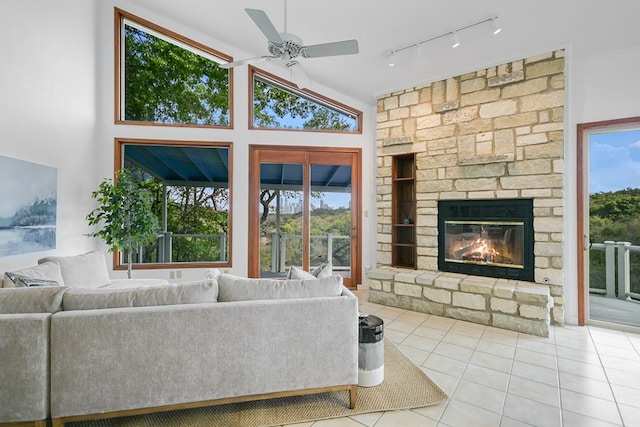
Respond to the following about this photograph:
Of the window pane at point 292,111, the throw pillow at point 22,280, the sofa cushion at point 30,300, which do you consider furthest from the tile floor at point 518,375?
the window pane at point 292,111

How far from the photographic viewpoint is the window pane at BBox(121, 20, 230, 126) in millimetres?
4953

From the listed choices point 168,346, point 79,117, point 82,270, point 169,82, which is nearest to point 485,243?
point 168,346

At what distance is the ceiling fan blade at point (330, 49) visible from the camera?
2762mm

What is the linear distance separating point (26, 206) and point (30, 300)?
192 centimetres

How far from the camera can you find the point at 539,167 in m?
3.63

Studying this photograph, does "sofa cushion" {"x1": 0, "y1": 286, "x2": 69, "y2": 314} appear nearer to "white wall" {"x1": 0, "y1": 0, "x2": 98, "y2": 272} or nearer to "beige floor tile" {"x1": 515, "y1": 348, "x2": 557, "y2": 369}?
"white wall" {"x1": 0, "y1": 0, "x2": 98, "y2": 272}

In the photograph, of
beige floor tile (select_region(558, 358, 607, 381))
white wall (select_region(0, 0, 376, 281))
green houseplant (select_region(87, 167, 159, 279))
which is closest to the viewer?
beige floor tile (select_region(558, 358, 607, 381))

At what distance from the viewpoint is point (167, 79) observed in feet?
16.9

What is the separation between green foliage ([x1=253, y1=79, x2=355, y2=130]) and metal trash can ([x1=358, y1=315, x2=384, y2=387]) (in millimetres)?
3819

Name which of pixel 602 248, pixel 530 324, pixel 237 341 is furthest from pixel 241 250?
pixel 602 248

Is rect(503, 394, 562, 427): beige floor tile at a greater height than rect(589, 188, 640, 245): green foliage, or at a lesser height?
lesser

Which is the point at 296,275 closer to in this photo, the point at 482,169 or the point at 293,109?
the point at 482,169

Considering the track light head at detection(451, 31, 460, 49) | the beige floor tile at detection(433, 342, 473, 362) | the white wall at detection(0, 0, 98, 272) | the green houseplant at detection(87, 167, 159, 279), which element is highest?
the track light head at detection(451, 31, 460, 49)

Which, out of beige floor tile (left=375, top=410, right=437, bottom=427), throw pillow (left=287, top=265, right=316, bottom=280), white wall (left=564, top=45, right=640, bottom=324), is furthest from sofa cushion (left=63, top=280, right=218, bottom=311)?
white wall (left=564, top=45, right=640, bottom=324)
